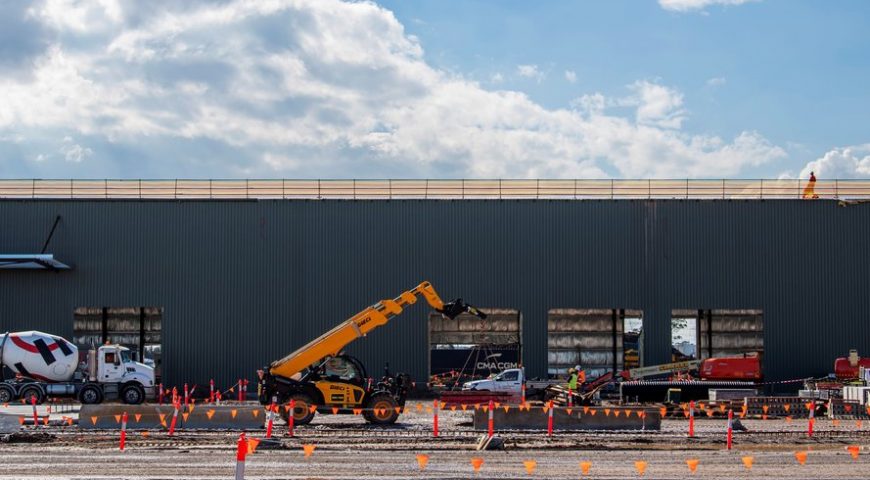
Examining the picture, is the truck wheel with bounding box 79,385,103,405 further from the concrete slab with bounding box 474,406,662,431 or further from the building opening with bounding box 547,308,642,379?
the building opening with bounding box 547,308,642,379

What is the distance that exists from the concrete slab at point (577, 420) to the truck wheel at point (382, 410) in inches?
118

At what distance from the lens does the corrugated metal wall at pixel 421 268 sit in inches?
1954

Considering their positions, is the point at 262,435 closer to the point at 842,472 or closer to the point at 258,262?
the point at 842,472

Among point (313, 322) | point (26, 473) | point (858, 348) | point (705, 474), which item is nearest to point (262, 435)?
point (26, 473)

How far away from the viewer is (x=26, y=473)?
20.4 metres

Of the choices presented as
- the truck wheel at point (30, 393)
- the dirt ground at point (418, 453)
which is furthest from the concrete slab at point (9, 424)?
the truck wheel at point (30, 393)

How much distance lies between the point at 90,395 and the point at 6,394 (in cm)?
313

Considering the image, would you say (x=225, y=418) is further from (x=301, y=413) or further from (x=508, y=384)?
(x=508, y=384)

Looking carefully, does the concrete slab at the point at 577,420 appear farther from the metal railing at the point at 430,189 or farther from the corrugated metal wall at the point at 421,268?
the metal railing at the point at 430,189

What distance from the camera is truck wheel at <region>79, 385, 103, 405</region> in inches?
1590

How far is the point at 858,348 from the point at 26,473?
4021cm

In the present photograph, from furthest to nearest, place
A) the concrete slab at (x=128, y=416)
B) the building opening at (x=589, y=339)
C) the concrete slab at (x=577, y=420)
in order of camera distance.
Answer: the building opening at (x=589, y=339) < the concrete slab at (x=577, y=420) < the concrete slab at (x=128, y=416)

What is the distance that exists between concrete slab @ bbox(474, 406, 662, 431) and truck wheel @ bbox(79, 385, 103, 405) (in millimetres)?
17748

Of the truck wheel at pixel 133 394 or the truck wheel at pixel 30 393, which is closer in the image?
the truck wheel at pixel 30 393
